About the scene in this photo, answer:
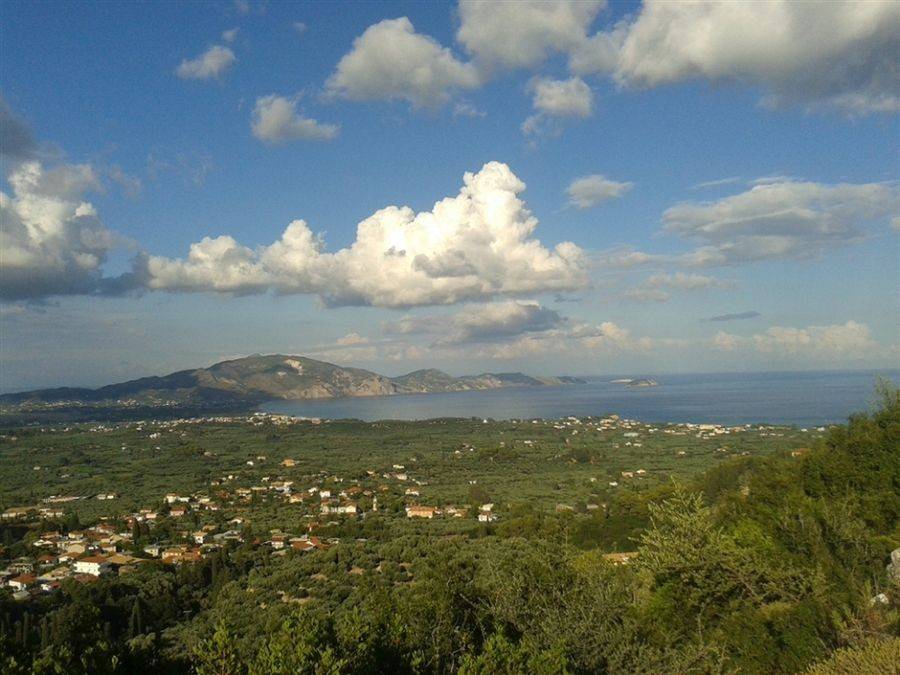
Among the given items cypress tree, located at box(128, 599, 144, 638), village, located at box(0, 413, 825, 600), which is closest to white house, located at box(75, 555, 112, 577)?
village, located at box(0, 413, 825, 600)

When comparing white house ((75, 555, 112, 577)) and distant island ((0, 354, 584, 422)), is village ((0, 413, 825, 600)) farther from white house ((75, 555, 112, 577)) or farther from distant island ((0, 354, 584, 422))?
distant island ((0, 354, 584, 422))

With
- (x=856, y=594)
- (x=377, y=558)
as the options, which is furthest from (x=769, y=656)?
(x=377, y=558)

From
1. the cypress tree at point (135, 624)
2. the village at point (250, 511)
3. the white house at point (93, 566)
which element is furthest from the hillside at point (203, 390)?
the cypress tree at point (135, 624)

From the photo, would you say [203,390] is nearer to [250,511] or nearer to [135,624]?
[250,511]

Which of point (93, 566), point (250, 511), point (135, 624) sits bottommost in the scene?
point (250, 511)

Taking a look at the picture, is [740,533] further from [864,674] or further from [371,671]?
[371,671]

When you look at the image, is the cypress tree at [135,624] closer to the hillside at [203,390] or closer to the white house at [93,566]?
the white house at [93,566]

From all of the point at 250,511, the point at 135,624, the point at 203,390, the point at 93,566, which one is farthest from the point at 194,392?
the point at 135,624

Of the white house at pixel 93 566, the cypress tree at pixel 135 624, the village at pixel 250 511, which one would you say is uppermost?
the cypress tree at pixel 135 624

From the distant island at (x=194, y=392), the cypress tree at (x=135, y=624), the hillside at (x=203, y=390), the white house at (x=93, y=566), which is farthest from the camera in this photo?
the hillside at (x=203, y=390)

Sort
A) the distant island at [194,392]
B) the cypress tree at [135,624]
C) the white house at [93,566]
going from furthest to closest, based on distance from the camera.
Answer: the distant island at [194,392] → the white house at [93,566] → the cypress tree at [135,624]

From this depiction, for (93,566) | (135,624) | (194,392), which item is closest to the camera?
(135,624)
